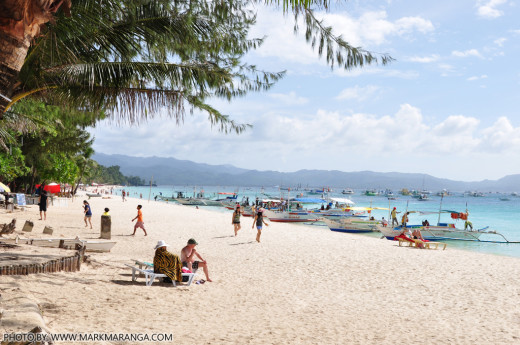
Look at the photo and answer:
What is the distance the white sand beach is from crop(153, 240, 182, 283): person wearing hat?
0.23 m

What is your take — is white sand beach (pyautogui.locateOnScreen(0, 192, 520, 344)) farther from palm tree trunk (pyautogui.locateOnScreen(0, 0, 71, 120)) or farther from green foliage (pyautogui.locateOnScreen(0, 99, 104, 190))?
green foliage (pyautogui.locateOnScreen(0, 99, 104, 190))

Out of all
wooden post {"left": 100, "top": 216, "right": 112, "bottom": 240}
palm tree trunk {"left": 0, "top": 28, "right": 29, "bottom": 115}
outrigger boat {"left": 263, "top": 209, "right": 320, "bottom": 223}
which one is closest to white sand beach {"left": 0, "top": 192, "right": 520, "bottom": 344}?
wooden post {"left": 100, "top": 216, "right": 112, "bottom": 240}

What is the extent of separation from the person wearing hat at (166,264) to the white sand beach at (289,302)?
9.2 inches

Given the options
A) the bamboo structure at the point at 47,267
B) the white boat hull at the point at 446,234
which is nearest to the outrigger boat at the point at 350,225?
the white boat hull at the point at 446,234

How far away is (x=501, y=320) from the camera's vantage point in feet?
23.5

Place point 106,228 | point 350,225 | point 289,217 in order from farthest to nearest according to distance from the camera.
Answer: point 289,217 → point 350,225 → point 106,228

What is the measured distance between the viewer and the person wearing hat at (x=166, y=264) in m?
7.98

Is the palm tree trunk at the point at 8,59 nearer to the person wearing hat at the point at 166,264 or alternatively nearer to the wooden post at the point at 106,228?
the person wearing hat at the point at 166,264

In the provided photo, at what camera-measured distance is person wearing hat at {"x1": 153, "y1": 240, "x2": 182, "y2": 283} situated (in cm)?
798

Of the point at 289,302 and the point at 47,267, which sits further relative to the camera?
the point at 289,302

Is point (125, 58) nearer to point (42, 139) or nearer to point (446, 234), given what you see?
point (42, 139)

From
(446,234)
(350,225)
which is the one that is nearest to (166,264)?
(446,234)

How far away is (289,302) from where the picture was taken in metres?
7.61

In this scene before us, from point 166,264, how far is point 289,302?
2482 mm
